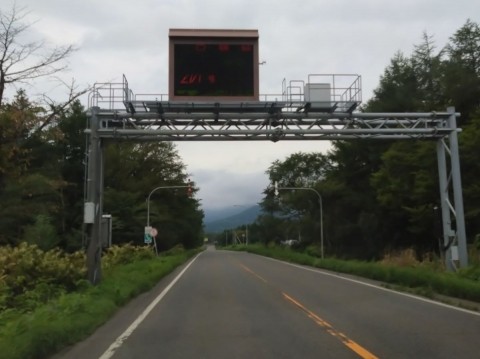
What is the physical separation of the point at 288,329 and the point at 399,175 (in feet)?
129

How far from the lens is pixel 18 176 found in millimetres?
13930

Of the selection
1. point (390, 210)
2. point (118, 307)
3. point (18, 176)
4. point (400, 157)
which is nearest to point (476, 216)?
point (400, 157)

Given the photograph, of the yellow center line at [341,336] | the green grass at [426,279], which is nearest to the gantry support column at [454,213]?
the green grass at [426,279]

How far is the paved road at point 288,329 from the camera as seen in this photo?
30.7ft

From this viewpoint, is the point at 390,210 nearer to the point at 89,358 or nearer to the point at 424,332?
the point at 424,332

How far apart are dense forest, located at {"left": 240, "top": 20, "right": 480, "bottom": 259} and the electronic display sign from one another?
570 inches

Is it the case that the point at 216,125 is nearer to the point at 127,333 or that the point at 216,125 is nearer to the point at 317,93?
the point at 317,93

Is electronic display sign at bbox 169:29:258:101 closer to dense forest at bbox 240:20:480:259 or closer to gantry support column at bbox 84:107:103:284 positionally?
gantry support column at bbox 84:107:103:284

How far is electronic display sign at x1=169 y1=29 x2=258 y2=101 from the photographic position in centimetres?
1952

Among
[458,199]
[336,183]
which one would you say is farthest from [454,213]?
[336,183]

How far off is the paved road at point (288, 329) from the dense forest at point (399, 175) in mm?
15090

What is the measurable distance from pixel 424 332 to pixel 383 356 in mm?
2676

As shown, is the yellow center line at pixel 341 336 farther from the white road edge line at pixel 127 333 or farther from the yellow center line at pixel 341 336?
the white road edge line at pixel 127 333

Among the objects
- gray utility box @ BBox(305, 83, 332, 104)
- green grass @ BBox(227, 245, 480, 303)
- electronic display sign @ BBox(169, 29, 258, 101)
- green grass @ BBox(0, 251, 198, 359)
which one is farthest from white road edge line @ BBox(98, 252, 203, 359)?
gray utility box @ BBox(305, 83, 332, 104)
